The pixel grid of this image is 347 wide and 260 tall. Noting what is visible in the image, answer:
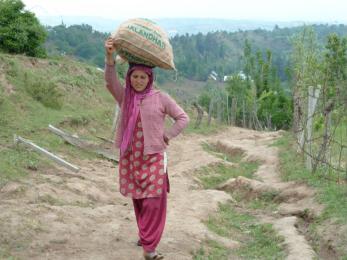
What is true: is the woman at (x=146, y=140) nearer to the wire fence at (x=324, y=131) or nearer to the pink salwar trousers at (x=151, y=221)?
the pink salwar trousers at (x=151, y=221)

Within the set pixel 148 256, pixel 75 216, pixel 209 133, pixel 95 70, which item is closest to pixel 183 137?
pixel 209 133

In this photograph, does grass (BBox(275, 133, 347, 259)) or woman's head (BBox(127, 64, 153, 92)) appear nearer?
woman's head (BBox(127, 64, 153, 92))

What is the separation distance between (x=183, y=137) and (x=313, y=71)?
6.79 metres

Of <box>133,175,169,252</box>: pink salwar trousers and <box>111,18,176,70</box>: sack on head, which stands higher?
<box>111,18,176,70</box>: sack on head

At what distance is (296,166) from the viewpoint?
9281mm

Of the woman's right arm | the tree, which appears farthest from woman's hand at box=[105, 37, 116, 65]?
the tree

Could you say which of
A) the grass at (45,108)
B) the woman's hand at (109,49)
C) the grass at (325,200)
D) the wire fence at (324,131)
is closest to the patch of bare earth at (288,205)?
the grass at (325,200)

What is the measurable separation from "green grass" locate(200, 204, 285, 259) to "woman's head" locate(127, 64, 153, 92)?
163 cm

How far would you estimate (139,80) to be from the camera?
3885mm

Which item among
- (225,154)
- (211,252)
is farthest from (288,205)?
(225,154)

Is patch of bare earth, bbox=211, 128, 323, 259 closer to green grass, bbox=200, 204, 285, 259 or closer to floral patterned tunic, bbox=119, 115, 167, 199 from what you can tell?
green grass, bbox=200, 204, 285, 259

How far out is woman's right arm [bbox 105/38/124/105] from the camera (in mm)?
3797

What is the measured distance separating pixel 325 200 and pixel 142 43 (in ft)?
12.2

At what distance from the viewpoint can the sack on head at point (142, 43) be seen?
3.78 metres
